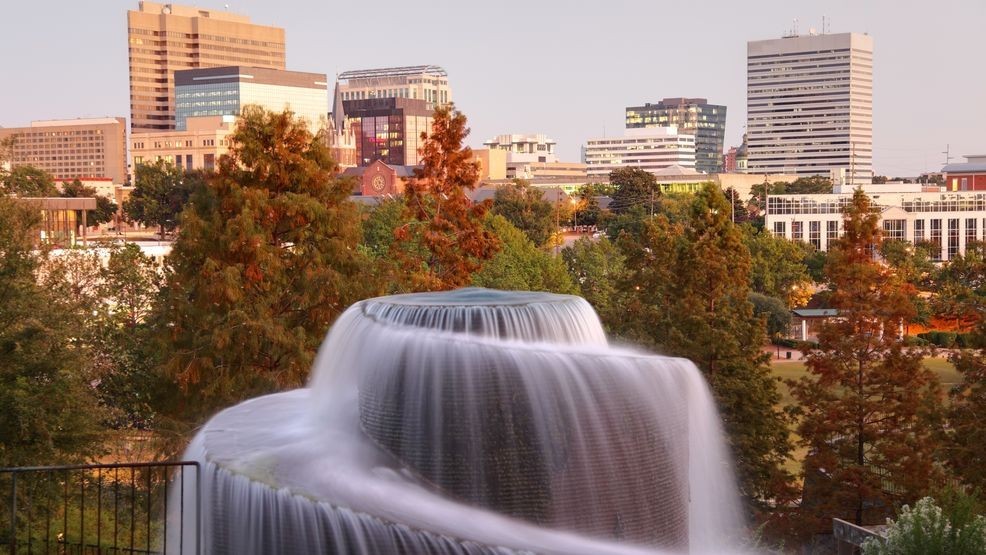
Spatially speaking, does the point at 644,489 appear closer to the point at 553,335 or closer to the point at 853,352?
the point at 553,335

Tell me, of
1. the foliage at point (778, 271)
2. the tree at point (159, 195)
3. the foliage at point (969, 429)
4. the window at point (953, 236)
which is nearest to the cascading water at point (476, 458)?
the foliage at point (969, 429)

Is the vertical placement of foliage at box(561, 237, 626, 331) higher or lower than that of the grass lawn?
higher

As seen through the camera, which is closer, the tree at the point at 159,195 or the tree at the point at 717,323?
the tree at the point at 717,323

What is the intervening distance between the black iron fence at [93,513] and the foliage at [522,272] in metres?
24.9

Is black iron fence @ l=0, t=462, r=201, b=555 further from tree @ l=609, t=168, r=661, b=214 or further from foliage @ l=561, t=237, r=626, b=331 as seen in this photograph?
tree @ l=609, t=168, r=661, b=214

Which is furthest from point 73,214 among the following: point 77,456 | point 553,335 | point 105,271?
point 553,335

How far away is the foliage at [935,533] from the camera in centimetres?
1297

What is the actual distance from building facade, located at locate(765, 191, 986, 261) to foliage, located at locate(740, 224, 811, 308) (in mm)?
18664

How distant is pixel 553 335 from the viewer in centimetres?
1277

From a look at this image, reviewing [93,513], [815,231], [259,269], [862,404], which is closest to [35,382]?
[93,513]

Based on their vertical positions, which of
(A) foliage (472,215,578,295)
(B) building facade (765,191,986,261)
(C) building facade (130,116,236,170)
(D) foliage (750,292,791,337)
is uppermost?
(C) building facade (130,116,236,170)

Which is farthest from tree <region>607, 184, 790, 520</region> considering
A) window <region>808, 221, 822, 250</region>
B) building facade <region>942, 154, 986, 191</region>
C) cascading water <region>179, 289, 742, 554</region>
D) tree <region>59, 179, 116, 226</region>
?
building facade <region>942, 154, 986, 191</region>

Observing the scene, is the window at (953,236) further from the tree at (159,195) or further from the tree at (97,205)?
the tree at (97,205)

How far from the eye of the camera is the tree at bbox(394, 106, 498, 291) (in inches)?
1246
